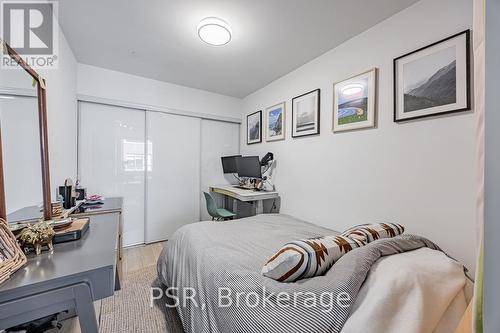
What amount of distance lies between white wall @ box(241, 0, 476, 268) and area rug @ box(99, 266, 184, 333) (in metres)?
1.79

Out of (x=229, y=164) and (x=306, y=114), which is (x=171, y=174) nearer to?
(x=229, y=164)

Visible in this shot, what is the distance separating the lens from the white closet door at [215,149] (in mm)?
3756

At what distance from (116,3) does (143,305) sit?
259 centimetres

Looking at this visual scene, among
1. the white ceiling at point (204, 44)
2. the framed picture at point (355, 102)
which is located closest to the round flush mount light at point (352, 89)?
the framed picture at point (355, 102)

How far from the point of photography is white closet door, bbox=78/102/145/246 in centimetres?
279

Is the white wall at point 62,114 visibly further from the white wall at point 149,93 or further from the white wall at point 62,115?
the white wall at point 149,93

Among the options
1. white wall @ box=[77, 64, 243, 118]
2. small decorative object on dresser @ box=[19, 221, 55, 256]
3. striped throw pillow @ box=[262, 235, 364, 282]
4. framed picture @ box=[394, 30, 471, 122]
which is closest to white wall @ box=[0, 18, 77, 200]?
white wall @ box=[77, 64, 243, 118]

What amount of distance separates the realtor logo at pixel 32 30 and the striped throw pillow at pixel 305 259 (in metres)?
1.66

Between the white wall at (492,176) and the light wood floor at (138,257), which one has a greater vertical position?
the white wall at (492,176)

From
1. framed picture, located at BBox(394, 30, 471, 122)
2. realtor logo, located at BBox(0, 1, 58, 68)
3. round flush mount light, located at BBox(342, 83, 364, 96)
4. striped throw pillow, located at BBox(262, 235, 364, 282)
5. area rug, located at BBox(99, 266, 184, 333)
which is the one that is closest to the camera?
striped throw pillow, located at BBox(262, 235, 364, 282)

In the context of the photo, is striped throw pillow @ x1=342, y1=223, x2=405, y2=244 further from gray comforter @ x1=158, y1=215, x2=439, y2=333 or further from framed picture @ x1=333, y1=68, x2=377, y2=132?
framed picture @ x1=333, y1=68, x2=377, y2=132

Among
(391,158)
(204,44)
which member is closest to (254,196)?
(391,158)

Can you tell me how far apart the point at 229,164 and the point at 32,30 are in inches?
110

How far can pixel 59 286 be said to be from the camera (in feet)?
2.46
